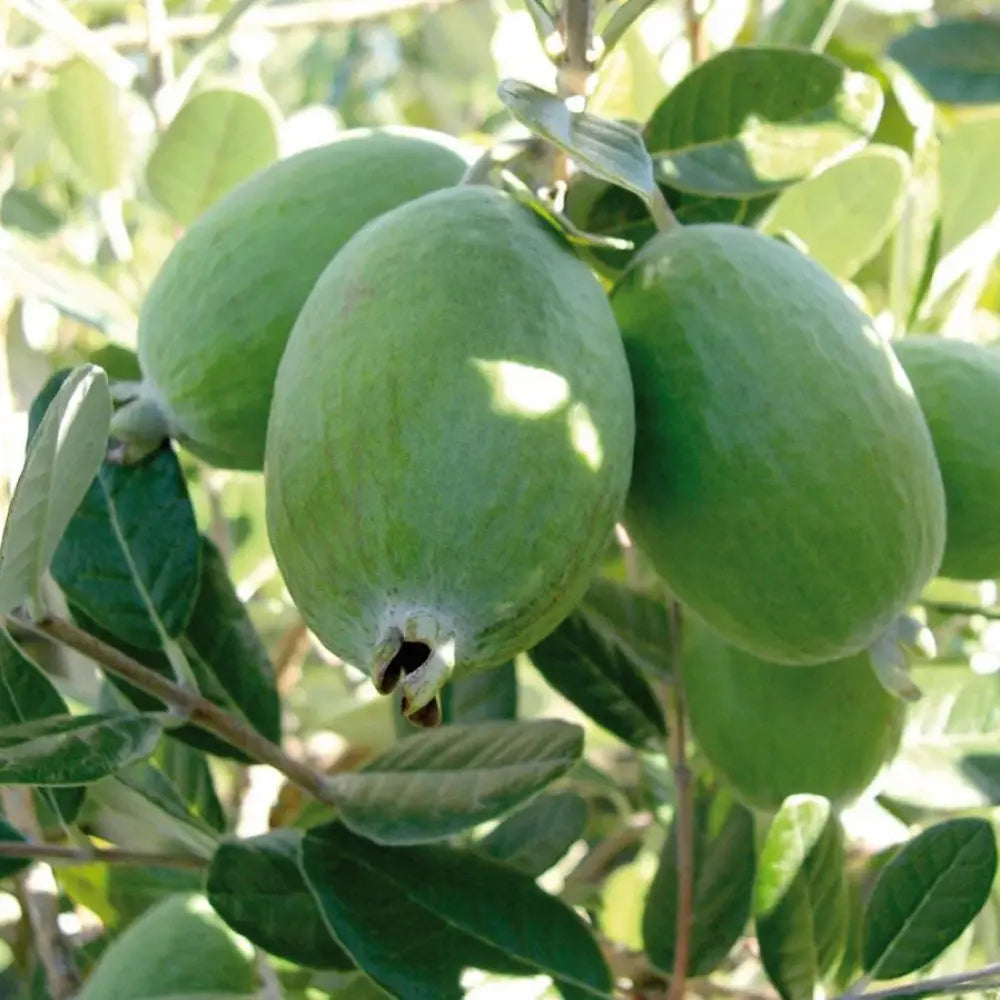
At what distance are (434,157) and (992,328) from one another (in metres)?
0.81

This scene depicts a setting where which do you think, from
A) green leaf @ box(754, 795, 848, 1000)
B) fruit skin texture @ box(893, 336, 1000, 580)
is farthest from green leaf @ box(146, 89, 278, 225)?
green leaf @ box(754, 795, 848, 1000)

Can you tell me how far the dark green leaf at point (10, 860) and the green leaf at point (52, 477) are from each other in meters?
0.29

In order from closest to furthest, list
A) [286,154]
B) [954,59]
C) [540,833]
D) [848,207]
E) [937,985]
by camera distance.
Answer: [937,985] → [540,833] → [848,207] → [286,154] → [954,59]

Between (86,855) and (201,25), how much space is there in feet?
3.85

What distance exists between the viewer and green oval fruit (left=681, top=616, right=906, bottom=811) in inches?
38.0

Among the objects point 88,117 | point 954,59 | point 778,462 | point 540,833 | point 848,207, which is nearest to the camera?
point 778,462

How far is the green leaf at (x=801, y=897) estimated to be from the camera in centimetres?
89

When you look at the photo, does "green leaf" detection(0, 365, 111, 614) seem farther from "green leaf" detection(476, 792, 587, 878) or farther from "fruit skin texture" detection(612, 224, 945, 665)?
"green leaf" detection(476, 792, 587, 878)

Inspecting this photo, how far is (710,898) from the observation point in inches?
43.7

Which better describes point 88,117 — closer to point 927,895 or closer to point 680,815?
point 680,815

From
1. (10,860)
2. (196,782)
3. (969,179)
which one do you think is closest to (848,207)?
(969,179)

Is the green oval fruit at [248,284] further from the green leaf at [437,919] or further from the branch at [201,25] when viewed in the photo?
the branch at [201,25]

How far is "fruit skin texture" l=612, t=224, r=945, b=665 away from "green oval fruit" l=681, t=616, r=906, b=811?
0.12 meters

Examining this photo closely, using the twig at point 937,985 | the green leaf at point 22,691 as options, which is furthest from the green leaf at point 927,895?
the green leaf at point 22,691
